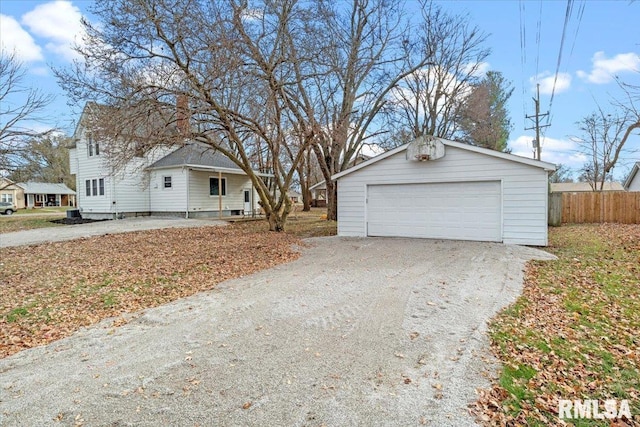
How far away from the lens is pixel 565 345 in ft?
12.5

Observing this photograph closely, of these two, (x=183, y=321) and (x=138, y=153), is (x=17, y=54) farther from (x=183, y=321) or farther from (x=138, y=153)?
(x=183, y=321)

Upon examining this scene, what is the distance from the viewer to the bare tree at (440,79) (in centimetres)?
1911

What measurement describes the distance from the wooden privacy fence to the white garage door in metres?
7.54

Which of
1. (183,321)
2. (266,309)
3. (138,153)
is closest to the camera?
(183,321)

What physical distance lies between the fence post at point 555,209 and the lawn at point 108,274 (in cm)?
1151

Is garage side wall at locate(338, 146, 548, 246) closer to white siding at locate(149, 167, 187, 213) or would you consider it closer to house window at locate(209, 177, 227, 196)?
white siding at locate(149, 167, 187, 213)

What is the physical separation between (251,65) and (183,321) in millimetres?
8165

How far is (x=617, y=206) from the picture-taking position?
16.0 m

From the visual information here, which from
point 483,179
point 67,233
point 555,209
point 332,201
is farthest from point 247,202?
point 555,209

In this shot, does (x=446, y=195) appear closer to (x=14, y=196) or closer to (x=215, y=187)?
(x=215, y=187)

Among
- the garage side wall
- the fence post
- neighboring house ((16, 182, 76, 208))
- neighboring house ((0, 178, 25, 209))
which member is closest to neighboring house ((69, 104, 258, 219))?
the garage side wall

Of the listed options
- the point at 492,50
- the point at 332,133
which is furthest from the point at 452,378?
the point at 492,50

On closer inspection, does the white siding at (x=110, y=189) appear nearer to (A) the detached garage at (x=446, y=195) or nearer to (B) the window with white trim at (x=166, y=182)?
(B) the window with white trim at (x=166, y=182)

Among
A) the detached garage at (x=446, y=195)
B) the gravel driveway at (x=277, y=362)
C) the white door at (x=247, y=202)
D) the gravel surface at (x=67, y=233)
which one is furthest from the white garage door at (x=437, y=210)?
the white door at (x=247, y=202)
